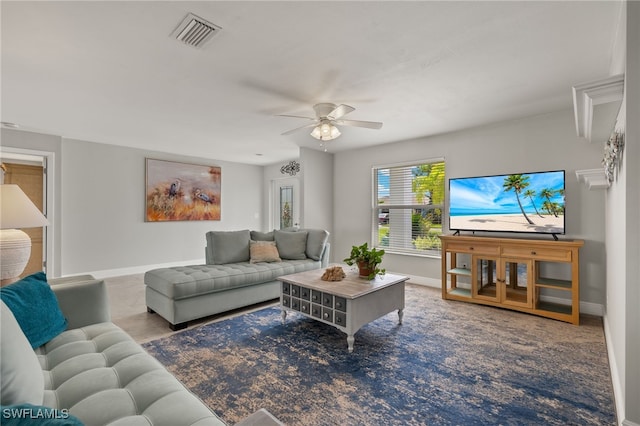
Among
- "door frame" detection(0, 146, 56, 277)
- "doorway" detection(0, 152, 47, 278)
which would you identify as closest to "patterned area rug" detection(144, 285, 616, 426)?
"door frame" detection(0, 146, 56, 277)

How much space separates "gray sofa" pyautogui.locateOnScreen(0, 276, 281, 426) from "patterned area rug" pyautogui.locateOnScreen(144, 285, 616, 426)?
2.11 ft

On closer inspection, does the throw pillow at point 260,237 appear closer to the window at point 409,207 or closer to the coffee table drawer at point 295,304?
the coffee table drawer at point 295,304

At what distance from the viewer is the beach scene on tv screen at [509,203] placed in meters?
3.36

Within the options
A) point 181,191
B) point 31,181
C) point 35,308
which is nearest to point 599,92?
point 35,308

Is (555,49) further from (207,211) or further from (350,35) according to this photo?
(207,211)

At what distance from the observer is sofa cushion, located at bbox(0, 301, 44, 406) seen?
0.88 m

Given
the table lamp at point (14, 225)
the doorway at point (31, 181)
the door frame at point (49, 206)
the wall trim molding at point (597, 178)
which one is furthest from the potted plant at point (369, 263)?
the doorway at point (31, 181)

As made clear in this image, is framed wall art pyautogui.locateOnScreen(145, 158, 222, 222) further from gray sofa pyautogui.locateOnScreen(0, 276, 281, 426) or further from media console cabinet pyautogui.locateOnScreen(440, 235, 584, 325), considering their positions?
media console cabinet pyautogui.locateOnScreen(440, 235, 584, 325)

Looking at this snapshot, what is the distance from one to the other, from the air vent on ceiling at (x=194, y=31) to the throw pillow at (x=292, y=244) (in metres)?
2.84

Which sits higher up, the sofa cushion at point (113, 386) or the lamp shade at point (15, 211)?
the lamp shade at point (15, 211)

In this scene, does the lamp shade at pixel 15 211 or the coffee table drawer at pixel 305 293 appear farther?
the coffee table drawer at pixel 305 293

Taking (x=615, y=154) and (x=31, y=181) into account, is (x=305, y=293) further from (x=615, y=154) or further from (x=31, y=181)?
(x=31, y=181)

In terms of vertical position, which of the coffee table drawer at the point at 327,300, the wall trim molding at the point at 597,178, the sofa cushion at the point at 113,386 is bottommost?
the coffee table drawer at the point at 327,300

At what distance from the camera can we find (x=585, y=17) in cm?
182
